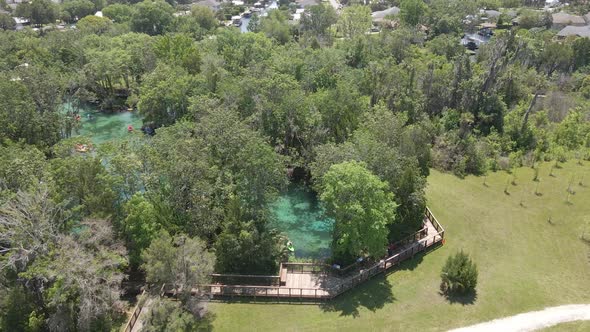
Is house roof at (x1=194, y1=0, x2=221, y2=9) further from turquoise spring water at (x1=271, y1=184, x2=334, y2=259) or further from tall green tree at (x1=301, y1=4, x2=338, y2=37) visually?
turquoise spring water at (x1=271, y1=184, x2=334, y2=259)

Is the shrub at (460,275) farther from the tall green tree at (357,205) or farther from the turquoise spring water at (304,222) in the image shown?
the turquoise spring water at (304,222)

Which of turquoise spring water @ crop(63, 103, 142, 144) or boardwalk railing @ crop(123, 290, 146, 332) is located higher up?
boardwalk railing @ crop(123, 290, 146, 332)

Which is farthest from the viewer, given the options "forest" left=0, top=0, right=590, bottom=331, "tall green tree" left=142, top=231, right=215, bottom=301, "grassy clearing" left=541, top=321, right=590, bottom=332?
"grassy clearing" left=541, top=321, right=590, bottom=332

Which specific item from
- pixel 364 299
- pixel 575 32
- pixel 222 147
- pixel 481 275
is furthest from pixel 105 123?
pixel 575 32

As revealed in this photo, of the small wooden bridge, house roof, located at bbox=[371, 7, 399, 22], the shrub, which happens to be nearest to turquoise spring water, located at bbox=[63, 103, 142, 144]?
the small wooden bridge

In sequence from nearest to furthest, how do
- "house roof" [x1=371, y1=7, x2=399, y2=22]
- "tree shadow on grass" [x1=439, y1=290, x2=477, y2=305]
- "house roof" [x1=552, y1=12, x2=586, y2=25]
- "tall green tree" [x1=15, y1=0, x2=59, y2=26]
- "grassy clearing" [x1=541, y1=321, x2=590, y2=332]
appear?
"grassy clearing" [x1=541, y1=321, x2=590, y2=332] → "tree shadow on grass" [x1=439, y1=290, x2=477, y2=305] → "tall green tree" [x1=15, y1=0, x2=59, y2=26] → "house roof" [x1=552, y1=12, x2=586, y2=25] → "house roof" [x1=371, y1=7, x2=399, y2=22]

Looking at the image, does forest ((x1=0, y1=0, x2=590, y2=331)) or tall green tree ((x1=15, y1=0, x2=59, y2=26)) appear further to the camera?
tall green tree ((x1=15, y1=0, x2=59, y2=26))

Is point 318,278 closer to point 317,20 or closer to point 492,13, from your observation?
point 317,20
